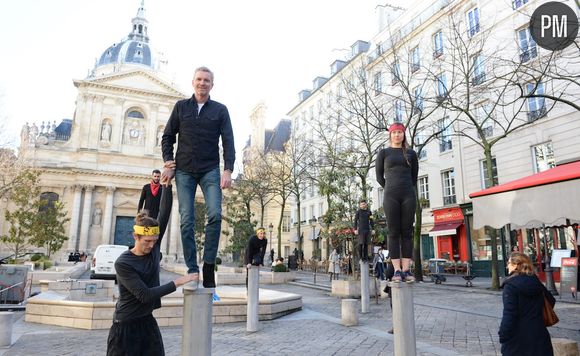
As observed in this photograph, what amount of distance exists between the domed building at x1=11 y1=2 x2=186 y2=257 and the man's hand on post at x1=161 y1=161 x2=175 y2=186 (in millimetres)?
46139

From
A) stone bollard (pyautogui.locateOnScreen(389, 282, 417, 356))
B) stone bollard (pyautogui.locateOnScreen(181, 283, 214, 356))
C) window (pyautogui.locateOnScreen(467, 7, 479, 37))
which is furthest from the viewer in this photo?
window (pyautogui.locateOnScreen(467, 7, 479, 37))

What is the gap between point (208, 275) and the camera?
12.8ft

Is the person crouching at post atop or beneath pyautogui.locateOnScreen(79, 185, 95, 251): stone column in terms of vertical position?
beneath

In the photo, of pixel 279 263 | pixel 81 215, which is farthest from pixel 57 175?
pixel 279 263

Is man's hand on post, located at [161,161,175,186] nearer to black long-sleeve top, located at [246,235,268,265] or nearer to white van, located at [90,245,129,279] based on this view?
black long-sleeve top, located at [246,235,268,265]

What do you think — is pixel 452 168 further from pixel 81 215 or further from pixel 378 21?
pixel 81 215

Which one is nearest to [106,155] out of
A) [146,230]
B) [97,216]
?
[97,216]

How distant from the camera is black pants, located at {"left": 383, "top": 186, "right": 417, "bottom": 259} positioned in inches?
191

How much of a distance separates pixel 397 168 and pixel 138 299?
131 inches

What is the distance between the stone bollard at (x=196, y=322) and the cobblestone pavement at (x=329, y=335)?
3.20 m

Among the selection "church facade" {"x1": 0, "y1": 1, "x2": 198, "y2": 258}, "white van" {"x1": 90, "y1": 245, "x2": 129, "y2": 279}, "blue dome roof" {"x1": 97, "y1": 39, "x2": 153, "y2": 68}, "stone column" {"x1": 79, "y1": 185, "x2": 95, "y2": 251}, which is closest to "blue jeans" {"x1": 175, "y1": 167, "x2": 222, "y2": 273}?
"white van" {"x1": 90, "y1": 245, "x2": 129, "y2": 279}

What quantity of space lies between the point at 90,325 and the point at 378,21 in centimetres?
3550

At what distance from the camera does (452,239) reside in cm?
2584

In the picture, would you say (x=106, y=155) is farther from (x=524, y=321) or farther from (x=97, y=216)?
(x=524, y=321)
